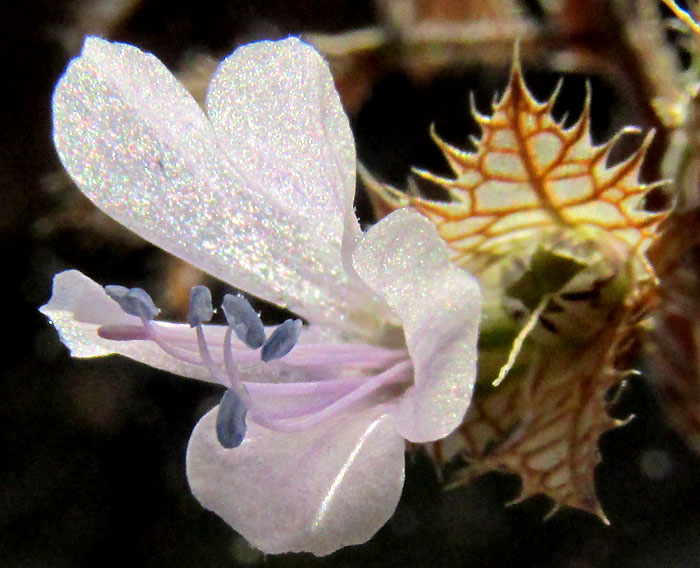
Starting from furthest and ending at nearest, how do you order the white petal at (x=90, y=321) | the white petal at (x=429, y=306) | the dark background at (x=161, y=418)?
the dark background at (x=161, y=418) < the white petal at (x=90, y=321) < the white petal at (x=429, y=306)

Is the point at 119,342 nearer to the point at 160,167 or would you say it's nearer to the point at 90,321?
the point at 90,321

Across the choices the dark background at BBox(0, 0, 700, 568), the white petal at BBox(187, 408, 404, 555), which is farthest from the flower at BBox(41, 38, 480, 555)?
the dark background at BBox(0, 0, 700, 568)

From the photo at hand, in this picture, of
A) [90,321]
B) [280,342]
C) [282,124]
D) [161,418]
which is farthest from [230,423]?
[161,418]

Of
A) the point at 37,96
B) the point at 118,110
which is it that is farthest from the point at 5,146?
the point at 118,110

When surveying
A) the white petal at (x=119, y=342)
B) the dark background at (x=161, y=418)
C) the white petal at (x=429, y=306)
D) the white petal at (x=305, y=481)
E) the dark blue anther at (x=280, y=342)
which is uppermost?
the white petal at (x=429, y=306)

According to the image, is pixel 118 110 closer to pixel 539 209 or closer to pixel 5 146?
pixel 539 209

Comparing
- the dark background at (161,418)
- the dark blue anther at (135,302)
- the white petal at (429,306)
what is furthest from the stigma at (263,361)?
the dark background at (161,418)

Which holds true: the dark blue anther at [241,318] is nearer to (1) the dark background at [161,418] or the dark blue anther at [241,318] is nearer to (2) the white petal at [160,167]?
(2) the white petal at [160,167]
